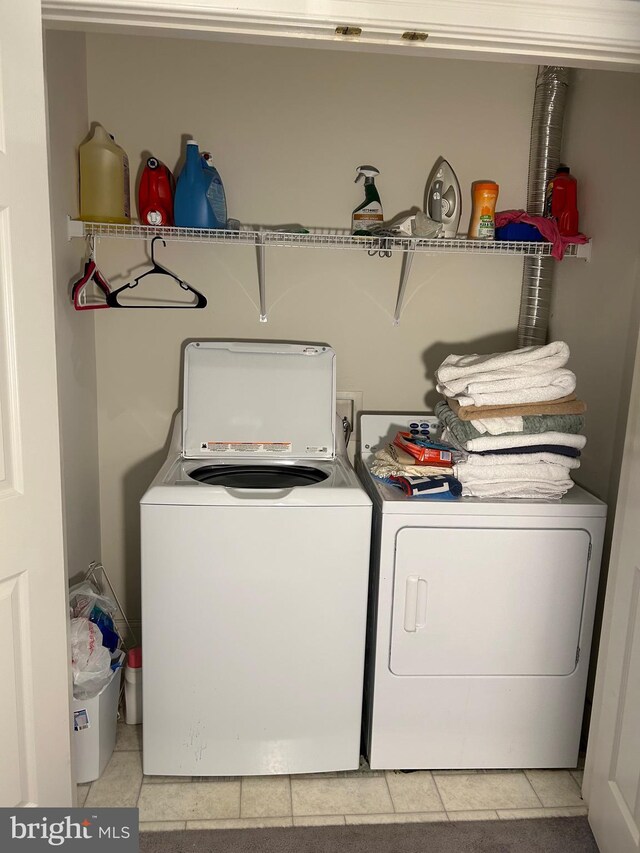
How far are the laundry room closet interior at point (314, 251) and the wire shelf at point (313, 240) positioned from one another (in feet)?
0.40

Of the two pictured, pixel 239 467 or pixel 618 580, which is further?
pixel 239 467

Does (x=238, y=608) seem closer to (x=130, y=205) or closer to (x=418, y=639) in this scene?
(x=418, y=639)

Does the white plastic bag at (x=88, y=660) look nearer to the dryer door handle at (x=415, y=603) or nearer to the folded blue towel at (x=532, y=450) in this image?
the dryer door handle at (x=415, y=603)

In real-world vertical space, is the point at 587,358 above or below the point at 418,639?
above

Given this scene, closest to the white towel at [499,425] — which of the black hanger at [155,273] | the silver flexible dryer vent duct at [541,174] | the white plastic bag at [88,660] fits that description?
the silver flexible dryer vent duct at [541,174]

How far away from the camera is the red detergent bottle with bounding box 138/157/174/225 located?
2.43 metres

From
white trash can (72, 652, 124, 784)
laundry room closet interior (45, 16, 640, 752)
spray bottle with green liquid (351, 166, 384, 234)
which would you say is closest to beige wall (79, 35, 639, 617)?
laundry room closet interior (45, 16, 640, 752)

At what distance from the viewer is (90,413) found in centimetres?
263

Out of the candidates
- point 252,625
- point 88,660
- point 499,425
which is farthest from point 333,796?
point 499,425

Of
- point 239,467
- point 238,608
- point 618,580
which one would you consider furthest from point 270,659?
point 618,580

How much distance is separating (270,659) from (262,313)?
1.25 meters

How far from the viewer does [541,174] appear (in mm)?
2639

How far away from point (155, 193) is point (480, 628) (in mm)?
1777

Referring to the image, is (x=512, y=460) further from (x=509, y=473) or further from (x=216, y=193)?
(x=216, y=193)
